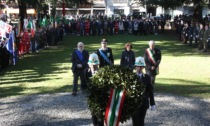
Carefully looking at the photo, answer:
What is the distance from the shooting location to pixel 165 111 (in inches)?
418

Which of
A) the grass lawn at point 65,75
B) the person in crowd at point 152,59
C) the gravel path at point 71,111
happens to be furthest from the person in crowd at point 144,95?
the grass lawn at point 65,75

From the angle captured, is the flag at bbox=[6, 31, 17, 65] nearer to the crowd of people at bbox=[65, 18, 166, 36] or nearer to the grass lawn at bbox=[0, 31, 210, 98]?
the grass lawn at bbox=[0, 31, 210, 98]

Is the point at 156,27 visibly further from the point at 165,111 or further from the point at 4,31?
the point at 165,111

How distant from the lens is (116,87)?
6125 mm

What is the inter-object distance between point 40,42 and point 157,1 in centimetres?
1756

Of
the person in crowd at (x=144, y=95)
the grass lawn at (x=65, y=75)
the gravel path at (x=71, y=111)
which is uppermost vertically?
the person in crowd at (x=144, y=95)

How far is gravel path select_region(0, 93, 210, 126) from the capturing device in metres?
9.63

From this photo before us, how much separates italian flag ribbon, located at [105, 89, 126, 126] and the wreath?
0.05m

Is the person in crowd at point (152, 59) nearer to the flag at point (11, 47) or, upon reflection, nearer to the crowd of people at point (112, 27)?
the flag at point (11, 47)

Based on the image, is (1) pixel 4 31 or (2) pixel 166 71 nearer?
(2) pixel 166 71

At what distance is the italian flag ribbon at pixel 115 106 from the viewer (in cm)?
612

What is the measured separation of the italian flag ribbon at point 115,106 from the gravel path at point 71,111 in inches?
118

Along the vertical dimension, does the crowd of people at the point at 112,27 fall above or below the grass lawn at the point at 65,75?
above

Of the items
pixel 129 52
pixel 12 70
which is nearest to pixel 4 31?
pixel 12 70
